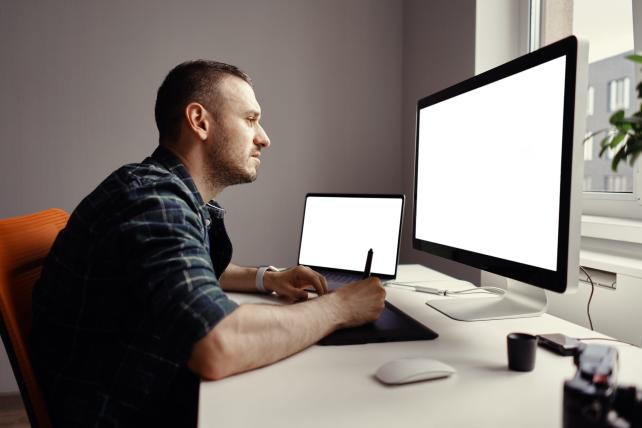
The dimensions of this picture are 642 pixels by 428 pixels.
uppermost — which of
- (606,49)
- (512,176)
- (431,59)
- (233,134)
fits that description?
(431,59)

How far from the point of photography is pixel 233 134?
3.83ft

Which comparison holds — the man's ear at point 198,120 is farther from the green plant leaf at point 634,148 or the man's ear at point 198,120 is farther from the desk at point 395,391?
the green plant leaf at point 634,148

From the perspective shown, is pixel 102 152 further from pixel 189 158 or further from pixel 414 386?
pixel 414 386

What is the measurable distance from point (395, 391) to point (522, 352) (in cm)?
22

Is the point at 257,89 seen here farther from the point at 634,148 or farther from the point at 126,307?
the point at 634,148

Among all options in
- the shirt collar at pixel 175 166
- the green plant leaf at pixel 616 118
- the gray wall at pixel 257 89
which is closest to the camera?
the green plant leaf at pixel 616 118

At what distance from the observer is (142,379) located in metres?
0.76

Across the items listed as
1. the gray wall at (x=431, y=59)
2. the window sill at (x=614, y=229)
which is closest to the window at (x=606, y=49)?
the window sill at (x=614, y=229)

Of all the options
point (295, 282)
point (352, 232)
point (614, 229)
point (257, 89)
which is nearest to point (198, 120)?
point (295, 282)

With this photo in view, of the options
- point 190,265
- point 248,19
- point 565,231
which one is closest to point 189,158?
point 190,265

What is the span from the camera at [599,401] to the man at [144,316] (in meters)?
0.46

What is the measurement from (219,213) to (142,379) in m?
0.67

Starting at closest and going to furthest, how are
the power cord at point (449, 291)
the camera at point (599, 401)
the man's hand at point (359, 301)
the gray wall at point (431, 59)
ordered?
the camera at point (599, 401) → the man's hand at point (359, 301) → the power cord at point (449, 291) → the gray wall at point (431, 59)

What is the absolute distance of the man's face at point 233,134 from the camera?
1.15 metres
